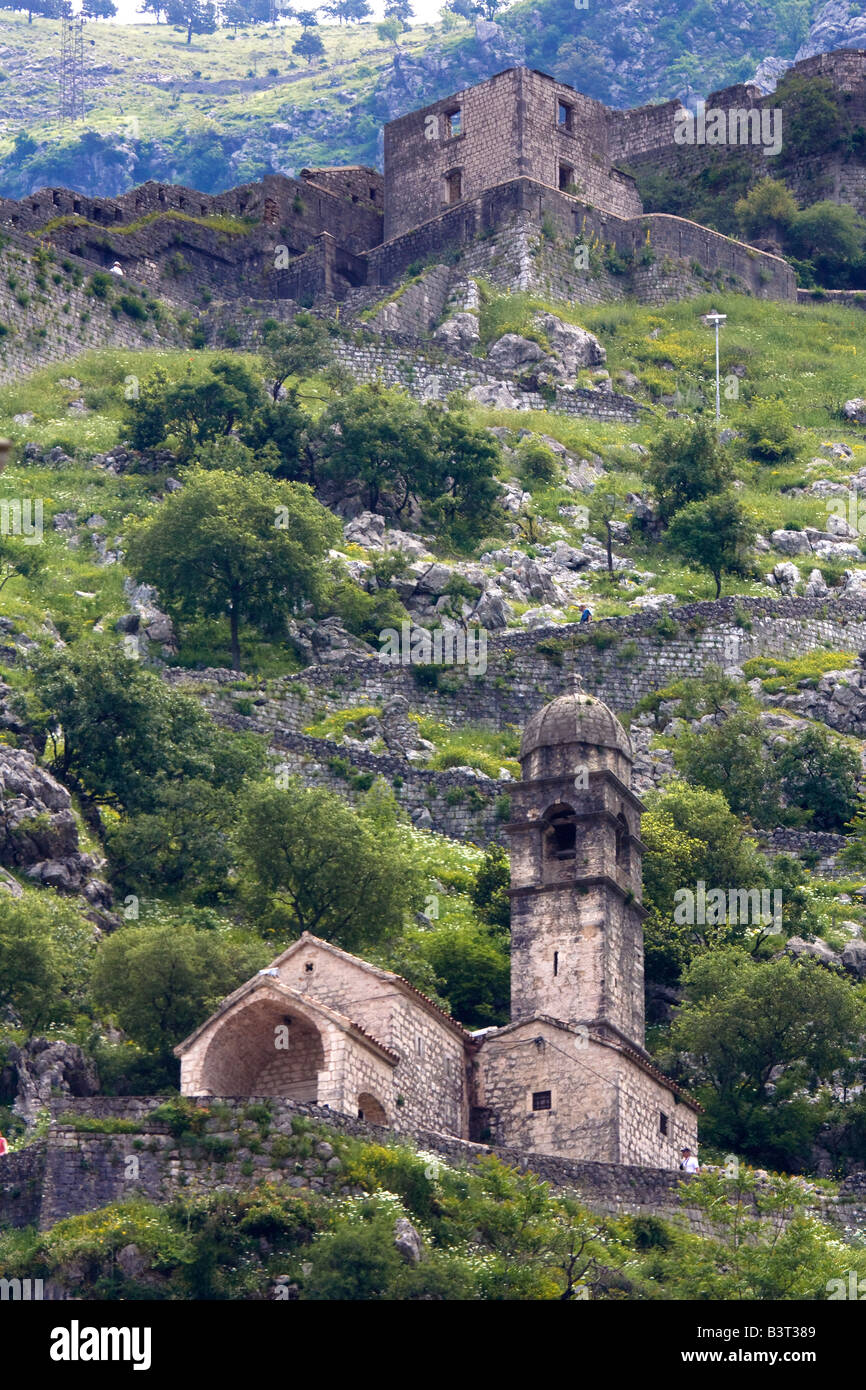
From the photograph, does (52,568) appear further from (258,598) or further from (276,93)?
(276,93)

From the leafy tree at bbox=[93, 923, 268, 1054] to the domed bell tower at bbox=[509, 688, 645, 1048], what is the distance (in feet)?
19.5

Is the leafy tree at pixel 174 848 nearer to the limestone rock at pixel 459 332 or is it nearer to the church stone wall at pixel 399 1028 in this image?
the church stone wall at pixel 399 1028

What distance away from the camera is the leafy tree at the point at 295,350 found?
86750 mm

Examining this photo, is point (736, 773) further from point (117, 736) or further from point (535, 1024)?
point (535, 1024)

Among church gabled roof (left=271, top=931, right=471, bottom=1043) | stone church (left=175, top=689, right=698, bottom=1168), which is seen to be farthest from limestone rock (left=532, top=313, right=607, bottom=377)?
church gabled roof (left=271, top=931, right=471, bottom=1043)

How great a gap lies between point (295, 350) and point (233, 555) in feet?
56.5

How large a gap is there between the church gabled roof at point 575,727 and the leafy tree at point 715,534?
22769mm

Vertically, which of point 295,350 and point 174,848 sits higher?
point 295,350

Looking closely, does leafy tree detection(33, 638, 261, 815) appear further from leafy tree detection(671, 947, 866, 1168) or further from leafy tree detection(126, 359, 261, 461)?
leafy tree detection(126, 359, 261, 461)

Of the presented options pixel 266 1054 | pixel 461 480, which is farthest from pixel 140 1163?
pixel 461 480

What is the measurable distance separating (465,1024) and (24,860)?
937cm

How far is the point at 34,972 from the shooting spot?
1965 inches

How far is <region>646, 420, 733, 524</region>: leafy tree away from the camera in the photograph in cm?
8206
